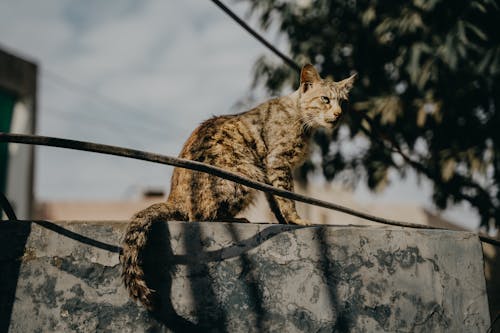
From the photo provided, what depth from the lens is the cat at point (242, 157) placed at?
254 cm

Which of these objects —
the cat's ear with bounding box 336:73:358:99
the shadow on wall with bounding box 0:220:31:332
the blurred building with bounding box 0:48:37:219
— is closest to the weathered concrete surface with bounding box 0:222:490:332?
the shadow on wall with bounding box 0:220:31:332

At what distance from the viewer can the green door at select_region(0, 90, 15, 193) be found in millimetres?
12547

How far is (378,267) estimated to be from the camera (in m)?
2.85

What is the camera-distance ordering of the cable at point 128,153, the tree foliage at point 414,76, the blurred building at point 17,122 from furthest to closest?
the blurred building at point 17,122, the tree foliage at point 414,76, the cable at point 128,153

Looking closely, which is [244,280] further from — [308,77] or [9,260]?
Result: [308,77]

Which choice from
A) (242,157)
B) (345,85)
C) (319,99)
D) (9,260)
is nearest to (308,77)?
(319,99)

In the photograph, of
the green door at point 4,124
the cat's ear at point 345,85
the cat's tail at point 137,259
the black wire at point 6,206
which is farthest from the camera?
the green door at point 4,124

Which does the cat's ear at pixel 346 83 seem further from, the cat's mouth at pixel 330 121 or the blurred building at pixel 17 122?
the blurred building at pixel 17 122

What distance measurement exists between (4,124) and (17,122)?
67 cm

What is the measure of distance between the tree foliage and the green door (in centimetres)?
841

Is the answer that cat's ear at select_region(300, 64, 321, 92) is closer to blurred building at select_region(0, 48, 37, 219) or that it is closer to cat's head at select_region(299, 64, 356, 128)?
cat's head at select_region(299, 64, 356, 128)

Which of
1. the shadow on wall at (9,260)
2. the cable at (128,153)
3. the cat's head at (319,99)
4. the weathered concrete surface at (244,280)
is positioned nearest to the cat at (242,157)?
the cat's head at (319,99)

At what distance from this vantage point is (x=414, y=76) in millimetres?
5648

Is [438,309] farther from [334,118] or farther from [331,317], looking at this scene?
[334,118]
